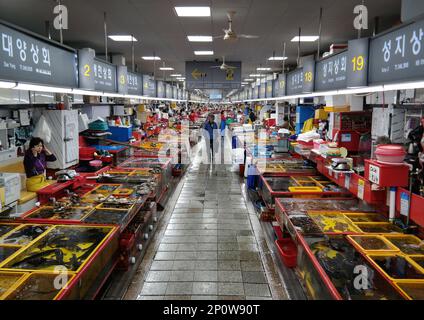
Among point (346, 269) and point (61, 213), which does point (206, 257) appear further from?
point (346, 269)

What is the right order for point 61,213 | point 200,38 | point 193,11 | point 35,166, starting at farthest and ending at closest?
point 200,38, point 193,11, point 35,166, point 61,213

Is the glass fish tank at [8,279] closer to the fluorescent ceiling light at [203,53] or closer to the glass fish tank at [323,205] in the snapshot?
the glass fish tank at [323,205]

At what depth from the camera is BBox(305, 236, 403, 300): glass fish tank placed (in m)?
2.74

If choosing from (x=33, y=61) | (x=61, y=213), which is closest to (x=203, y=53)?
(x=61, y=213)

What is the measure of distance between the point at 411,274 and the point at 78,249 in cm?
299

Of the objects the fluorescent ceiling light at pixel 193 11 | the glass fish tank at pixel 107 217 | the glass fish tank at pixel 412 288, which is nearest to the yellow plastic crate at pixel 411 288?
the glass fish tank at pixel 412 288

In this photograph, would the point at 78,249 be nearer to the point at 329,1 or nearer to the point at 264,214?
the point at 264,214

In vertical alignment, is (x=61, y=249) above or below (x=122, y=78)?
below

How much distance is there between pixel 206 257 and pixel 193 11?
4248 mm

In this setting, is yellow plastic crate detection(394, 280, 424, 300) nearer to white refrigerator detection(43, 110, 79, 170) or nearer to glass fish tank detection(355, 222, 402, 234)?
glass fish tank detection(355, 222, 402, 234)

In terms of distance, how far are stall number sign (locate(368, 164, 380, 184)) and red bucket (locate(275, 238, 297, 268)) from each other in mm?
1815

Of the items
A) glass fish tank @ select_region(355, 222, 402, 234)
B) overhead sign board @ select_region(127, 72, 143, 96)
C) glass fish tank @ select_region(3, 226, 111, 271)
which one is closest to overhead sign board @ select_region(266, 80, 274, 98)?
overhead sign board @ select_region(127, 72, 143, 96)

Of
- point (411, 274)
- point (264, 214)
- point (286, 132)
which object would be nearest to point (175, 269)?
point (264, 214)

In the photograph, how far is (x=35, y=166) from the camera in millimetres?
5711
